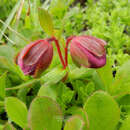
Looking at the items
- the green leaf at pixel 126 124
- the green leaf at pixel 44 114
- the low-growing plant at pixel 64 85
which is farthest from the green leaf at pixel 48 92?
the green leaf at pixel 126 124

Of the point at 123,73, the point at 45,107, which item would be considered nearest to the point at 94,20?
the point at 123,73

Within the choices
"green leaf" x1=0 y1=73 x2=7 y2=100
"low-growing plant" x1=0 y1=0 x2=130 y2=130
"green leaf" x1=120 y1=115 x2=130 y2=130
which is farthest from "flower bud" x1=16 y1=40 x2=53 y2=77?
"green leaf" x1=120 y1=115 x2=130 y2=130

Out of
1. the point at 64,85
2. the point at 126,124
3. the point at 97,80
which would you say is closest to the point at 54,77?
the point at 64,85

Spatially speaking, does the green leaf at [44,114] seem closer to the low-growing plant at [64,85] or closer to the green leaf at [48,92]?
the low-growing plant at [64,85]

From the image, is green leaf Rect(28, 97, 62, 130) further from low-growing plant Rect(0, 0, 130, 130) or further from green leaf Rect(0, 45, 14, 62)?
green leaf Rect(0, 45, 14, 62)

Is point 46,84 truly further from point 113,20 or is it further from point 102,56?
point 113,20

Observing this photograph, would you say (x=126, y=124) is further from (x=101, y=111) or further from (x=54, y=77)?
(x=54, y=77)
